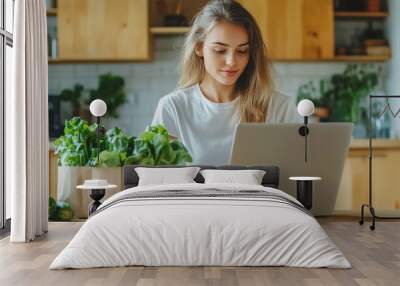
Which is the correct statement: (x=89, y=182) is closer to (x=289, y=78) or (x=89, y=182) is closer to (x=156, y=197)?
(x=156, y=197)

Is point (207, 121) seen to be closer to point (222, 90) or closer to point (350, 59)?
point (222, 90)

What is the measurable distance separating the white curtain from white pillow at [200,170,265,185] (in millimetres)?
1351

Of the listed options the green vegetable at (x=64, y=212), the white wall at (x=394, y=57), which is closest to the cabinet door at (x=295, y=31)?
the white wall at (x=394, y=57)

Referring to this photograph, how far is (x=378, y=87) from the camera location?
7.97m

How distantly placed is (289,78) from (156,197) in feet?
12.2

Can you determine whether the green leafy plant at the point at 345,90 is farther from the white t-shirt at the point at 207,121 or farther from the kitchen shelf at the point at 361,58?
the white t-shirt at the point at 207,121

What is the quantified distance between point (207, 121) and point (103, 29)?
4.92 ft

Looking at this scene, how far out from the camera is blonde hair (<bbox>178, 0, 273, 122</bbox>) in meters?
7.45

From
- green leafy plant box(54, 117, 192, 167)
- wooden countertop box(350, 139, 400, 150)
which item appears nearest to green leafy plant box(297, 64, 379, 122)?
wooden countertop box(350, 139, 400, 150)

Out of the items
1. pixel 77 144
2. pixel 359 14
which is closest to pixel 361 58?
pixel 359 14

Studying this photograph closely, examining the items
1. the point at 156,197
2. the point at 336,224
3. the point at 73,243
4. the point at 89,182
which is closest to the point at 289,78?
the point at 336,224

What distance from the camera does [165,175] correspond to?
232 inches

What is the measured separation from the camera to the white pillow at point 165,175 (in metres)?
5.86

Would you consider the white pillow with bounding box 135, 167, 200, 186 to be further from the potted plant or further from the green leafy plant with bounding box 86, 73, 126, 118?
the green leafy plant with bounding box 86, 73, 126, 118
